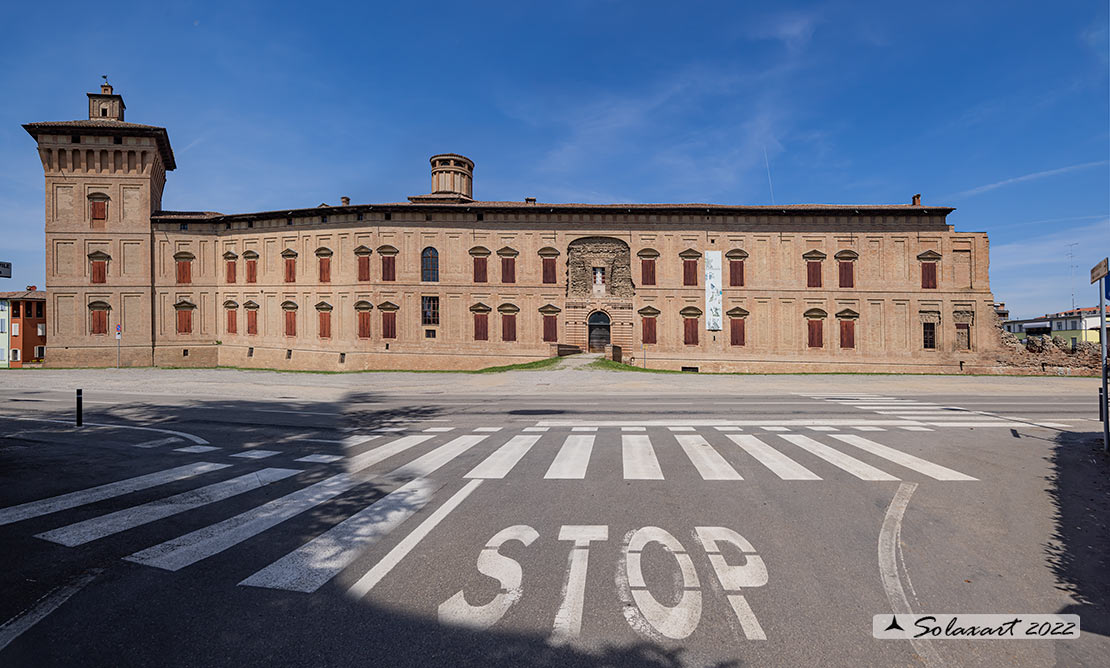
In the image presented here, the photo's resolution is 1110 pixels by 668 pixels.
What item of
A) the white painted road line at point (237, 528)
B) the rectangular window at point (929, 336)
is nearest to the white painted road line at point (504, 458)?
the white painted road line at point (237, 528)

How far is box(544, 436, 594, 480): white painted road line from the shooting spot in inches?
274

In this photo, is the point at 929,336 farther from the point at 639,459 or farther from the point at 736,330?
the point at 639,459

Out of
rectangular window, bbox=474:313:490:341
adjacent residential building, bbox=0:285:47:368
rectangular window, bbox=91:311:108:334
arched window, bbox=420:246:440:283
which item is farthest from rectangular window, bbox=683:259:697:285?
adjacent residential building, bbox=0:285:47:368

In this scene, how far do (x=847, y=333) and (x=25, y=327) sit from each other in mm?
84482

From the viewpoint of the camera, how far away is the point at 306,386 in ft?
75.2

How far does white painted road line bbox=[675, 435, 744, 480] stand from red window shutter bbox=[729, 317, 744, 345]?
28056mm

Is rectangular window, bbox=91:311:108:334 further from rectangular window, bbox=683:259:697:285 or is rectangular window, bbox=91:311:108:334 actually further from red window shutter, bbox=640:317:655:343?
rectangular window, bbox=683:259:697:285

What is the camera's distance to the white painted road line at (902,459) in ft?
23.0

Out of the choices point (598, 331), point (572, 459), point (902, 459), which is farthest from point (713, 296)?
point (572, 459)

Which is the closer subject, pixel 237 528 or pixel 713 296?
pixel 237 528

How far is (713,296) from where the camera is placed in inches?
1421

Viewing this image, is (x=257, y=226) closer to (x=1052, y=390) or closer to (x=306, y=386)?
(x=306, y=386)

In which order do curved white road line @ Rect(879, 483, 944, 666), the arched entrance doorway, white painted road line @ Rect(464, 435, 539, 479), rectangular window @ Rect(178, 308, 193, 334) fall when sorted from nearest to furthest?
curved white road line @ Rect(879, 483, 944, 666) < white painted road line @ Rect(464, 435, 539, 479) < the arched entrance doorway < rectangular window @ Rect(178, 308, 193, 334)

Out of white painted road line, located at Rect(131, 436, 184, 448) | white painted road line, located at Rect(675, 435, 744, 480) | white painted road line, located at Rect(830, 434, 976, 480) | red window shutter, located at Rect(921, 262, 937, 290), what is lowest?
white painted road line, located at Rect(830, 434, 976, 480)
